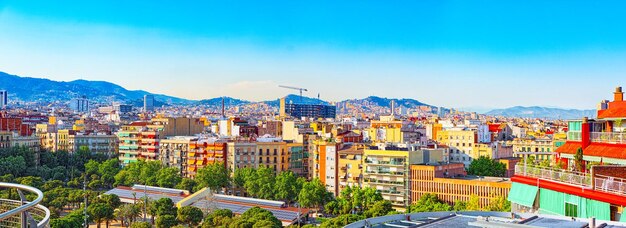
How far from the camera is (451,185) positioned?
64.2m

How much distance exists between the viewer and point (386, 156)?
68.4 metres

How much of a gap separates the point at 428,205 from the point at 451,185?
7.38 m

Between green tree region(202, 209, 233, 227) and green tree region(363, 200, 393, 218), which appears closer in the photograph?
green tree region(202, 209, 233, 227)

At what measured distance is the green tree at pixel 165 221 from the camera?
5259 centimetres

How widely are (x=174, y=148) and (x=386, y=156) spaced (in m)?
33.0

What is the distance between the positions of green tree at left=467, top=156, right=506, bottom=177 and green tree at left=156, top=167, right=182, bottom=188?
1350 inches

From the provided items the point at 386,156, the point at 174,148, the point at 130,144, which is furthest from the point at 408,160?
the point at 130,144

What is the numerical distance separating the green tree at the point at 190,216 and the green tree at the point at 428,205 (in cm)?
1747

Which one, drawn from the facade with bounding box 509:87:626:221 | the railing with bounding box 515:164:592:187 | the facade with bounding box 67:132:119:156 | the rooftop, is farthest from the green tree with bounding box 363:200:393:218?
the facade with bounding box 67:132:119:156

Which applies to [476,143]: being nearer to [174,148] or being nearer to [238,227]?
[174,148]

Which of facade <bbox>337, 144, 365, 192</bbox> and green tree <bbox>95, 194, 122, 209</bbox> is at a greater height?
facade <bbox>337, 144, 365, 192</bbox>

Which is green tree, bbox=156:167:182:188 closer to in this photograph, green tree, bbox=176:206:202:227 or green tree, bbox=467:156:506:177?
green tree, bbox=176:206:202:227

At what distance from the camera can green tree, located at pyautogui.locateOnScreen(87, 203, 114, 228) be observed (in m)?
54.7

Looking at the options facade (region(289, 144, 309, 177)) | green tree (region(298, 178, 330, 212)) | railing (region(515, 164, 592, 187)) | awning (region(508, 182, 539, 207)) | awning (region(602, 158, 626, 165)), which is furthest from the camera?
facade (region(289, 144, 309, 177))
